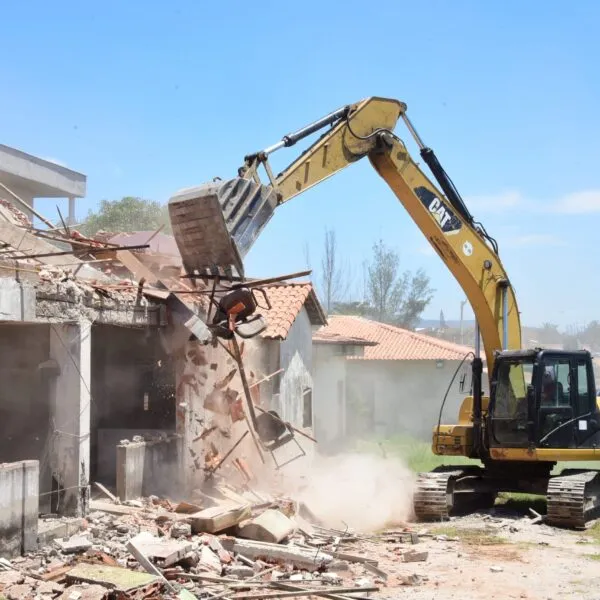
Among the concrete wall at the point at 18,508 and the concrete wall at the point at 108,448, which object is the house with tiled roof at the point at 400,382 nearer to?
the concrete wall at the point at 108,448

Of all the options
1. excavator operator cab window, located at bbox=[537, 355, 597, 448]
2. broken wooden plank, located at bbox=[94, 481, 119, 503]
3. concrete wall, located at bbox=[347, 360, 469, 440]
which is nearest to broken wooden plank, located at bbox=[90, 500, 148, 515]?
broken wooden plank, located at bbox=[94, 481, 119, 503]

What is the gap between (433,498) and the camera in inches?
500

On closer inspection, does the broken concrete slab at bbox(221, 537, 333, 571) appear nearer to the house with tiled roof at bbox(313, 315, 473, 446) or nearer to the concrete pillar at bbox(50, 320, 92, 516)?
the concrete pillar at bbox(50, 320, 92, 516)

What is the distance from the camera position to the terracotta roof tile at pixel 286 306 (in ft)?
59.0

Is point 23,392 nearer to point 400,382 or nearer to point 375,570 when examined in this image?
point 375,570

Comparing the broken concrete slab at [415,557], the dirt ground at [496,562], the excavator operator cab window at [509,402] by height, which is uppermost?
the excavator operator cab window at [509,402]

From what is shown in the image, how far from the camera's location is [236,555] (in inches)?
360

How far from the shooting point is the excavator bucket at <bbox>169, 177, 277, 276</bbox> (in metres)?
9.20

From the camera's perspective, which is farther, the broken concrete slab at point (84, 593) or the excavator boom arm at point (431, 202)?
the excavator boom arm at point (431, 202)

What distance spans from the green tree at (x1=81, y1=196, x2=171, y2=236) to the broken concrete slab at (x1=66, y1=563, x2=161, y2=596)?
27976mm

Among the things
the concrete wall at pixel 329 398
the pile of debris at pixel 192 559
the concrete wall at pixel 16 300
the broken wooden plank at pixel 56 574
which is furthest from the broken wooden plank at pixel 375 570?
the concrete wall at pixel 329 398

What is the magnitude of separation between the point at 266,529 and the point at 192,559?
145cm

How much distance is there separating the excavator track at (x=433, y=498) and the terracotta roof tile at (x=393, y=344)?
20300 millimetres

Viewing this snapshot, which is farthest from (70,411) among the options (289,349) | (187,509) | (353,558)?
(289,349)
